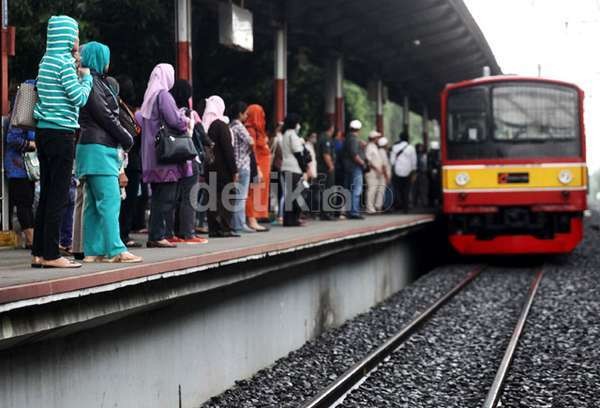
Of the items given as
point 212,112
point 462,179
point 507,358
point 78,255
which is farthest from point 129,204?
point 462,179

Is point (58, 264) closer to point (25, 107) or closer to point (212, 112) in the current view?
point (25, 107)

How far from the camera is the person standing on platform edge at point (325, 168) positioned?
49.8ft

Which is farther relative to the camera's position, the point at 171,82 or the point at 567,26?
the point at 567,26

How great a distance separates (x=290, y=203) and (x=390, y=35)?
25.9 feet

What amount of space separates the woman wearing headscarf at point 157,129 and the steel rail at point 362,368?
1946mm

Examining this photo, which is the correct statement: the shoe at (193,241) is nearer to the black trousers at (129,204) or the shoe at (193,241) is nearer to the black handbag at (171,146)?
the black trousers at (129,204)

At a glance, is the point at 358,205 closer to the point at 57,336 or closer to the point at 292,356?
the point at 292,356

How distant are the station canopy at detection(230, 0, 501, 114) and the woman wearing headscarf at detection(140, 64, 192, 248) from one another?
7.75 meters

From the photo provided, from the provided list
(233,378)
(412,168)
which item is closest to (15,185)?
(233,378)

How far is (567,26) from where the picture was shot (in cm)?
2464

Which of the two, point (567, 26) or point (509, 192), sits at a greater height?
point (567, 26)

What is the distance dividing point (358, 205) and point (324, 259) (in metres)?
5.32

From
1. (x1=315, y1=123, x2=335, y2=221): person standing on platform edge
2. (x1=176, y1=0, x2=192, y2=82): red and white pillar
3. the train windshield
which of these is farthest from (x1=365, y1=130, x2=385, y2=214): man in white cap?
(x1=176, y1=0, x2=192, y2=82): red and white pillar

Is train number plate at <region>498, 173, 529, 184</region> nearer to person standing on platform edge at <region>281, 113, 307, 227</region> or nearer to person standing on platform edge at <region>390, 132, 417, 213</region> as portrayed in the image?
person standing on platform edge at <region>390, 132, 417, 213</region>
